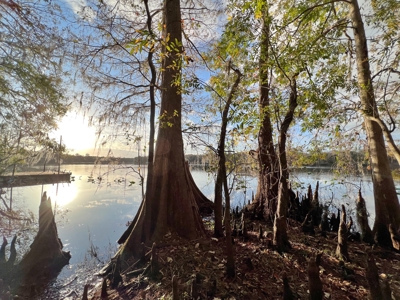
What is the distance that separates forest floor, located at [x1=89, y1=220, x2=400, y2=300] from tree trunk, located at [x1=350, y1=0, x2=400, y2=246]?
0.59 metres

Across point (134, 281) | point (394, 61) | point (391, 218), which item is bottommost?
point (134, 281)

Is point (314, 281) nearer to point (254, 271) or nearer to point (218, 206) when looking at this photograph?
point (254, 271)

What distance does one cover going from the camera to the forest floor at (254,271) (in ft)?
8.98

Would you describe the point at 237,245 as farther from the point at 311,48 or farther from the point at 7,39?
the point at 7,39

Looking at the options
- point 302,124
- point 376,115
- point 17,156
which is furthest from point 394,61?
point 17,156

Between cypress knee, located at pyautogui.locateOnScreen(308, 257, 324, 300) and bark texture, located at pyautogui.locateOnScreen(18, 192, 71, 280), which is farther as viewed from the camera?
bark texture, located at pyautogui.locateOnScreen(18, 192, 71, 280)

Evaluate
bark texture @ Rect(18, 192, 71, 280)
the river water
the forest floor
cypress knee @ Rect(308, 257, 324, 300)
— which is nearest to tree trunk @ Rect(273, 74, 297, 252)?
the forest floor

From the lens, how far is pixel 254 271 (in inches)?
124

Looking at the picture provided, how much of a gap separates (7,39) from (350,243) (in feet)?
30.4

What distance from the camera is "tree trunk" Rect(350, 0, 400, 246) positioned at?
13.8 feet

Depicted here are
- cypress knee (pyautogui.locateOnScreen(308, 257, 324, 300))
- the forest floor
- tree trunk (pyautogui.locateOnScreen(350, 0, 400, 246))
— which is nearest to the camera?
cypress knee (pyautogui.locateOnScreen(308, 257, 324, 300))

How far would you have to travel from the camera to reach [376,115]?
144 inches

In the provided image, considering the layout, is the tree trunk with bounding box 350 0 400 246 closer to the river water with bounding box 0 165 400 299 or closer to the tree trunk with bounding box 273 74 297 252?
the river water with bounding box 0 165 400 299

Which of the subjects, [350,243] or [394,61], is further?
[350,243]
